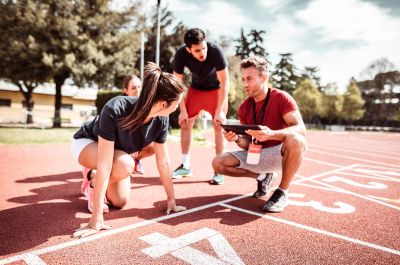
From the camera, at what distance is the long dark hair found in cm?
290

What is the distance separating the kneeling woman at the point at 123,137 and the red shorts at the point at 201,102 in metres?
2.30

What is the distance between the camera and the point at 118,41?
82.5 feet

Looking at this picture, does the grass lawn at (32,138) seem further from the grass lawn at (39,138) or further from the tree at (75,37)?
the tree at (75,37)

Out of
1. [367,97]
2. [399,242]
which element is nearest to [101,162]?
[399,242]

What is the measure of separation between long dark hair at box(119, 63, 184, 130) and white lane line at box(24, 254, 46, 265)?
53.6 inches

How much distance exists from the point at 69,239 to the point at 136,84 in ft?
11.9

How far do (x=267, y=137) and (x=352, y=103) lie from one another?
55.0 m

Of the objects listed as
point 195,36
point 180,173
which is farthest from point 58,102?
point 195,36

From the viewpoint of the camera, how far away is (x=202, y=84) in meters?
5.75

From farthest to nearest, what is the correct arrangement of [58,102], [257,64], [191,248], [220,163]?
[58,102] < [220,163] < [257,64] < [191,248]

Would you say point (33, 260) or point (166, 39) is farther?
point (166, 39)

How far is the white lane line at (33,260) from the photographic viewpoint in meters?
2.37

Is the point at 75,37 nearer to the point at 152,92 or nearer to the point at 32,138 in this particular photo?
the point at 32,138

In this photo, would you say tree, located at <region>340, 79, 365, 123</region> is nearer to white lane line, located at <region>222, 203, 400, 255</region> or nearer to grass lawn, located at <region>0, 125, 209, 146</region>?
grass lawn, located at <region>0, 125, 209, 146</region>
